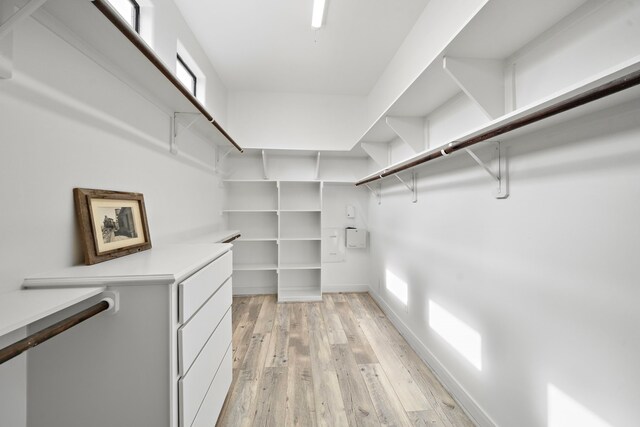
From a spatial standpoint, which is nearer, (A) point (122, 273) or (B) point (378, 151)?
(A) point (122, 273)

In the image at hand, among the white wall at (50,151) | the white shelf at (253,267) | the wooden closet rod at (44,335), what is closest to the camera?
the wooden closet rod at (44,335)

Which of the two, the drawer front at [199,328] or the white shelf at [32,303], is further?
the drawer front at [199,328]

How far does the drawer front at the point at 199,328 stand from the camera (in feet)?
3.31

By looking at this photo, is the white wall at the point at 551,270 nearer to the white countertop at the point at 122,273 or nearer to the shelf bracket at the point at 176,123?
the white countertop at the point at 122,273

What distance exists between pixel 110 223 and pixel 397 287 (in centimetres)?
254

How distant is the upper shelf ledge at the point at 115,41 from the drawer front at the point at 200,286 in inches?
39.4

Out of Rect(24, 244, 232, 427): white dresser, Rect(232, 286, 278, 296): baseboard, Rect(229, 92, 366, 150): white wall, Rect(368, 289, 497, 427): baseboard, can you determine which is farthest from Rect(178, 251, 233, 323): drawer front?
Rect(229, 92, 366, 150): white wall

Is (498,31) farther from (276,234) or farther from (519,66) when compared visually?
(276,234)

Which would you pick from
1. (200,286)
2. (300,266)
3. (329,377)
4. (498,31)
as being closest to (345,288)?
Answer: (300,266)

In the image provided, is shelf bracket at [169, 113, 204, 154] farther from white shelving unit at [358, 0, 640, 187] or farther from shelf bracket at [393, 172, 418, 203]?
shelf bracket at [393, 172, 418, 203]

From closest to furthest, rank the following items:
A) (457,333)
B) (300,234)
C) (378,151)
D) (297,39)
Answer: (457,333) < (297,39) < (378,151) < (300,234)

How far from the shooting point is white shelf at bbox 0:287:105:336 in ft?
2.01

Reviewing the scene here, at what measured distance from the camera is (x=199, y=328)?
1180mm

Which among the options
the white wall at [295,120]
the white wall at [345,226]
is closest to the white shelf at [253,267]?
the white wall at [345,226]
